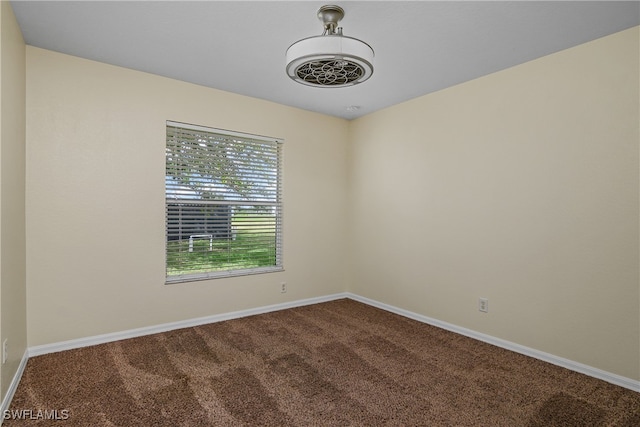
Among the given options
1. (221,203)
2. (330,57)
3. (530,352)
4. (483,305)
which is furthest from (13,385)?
(530,352)

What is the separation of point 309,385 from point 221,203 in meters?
2.11

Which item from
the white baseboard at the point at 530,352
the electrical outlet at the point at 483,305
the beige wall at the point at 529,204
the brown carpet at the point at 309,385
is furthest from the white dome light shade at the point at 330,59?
the white baseboard at the point at 530,352

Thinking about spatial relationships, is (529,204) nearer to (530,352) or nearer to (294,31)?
(530,352)

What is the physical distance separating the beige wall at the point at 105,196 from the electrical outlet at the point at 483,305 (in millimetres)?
2246

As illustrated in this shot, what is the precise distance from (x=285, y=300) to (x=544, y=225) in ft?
9.09

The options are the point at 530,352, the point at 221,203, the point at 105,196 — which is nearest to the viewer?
the point at 530,352

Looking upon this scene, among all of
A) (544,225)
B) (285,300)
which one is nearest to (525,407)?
(544,225)

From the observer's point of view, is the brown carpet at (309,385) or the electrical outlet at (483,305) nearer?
the brown carpet at (309,385)

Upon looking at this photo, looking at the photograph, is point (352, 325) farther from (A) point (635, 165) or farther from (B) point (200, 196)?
(A) point (635, 165)

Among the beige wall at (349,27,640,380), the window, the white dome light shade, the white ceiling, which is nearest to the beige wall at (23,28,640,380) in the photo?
the beige wall at (349,27,640,380)

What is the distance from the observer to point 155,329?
3.36 meters

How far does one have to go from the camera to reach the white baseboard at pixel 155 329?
287 centimetres

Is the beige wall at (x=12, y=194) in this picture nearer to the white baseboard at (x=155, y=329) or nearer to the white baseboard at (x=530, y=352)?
the white baseboard at (x=155, y=329)

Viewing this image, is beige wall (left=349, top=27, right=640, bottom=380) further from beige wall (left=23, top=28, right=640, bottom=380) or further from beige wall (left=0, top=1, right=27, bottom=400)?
beige wall (left=0, top=1, right=27, bottom=400)
